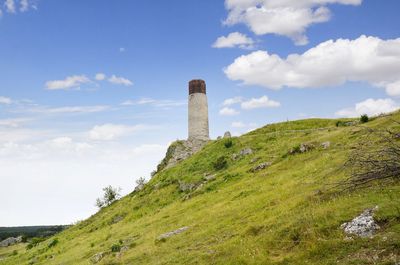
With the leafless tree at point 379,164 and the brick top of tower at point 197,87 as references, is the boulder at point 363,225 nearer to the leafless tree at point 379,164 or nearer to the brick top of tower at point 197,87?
the leafless tree at point 379,164

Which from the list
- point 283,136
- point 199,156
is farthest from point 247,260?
point 199,156

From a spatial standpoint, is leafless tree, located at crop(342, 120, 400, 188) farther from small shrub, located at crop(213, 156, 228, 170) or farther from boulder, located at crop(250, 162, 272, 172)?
small shrub, located at crop(213, 156, 228, 170)

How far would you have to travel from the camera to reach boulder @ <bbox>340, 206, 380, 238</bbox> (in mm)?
15633

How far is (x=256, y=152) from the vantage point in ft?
158

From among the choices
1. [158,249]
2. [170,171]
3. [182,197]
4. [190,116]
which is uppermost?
[190,116]

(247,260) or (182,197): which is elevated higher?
(182,197)

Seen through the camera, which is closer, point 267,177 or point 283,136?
point 267,177

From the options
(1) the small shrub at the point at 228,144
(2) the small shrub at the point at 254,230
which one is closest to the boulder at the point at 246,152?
(1) the small shrub at the point at 228,144

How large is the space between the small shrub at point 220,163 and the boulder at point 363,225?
103 feet

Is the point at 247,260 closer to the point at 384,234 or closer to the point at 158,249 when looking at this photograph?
the point at 384,234

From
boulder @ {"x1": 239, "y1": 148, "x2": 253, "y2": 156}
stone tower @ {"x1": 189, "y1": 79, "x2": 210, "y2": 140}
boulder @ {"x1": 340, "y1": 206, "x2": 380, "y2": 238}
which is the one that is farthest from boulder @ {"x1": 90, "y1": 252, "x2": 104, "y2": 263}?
stone tower @ {"x1": 189, "y1": 79, "x2": 210, "y2": 140}

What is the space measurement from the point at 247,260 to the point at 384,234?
5.43 metres

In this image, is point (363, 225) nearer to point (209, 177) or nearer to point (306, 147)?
point (306, 147)

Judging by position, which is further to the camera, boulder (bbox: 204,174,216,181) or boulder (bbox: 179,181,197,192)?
boulder (bbox: 179,181,197,192)
